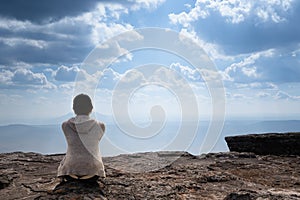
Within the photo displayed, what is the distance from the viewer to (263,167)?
8.23 metres

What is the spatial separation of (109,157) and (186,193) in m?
4.39

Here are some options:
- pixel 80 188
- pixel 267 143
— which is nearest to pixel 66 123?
pixel 80 188

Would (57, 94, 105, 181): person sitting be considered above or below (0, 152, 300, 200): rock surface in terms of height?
above

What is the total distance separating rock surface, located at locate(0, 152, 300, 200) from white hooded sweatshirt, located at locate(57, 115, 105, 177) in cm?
31

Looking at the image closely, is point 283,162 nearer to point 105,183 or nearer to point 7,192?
point 105,183

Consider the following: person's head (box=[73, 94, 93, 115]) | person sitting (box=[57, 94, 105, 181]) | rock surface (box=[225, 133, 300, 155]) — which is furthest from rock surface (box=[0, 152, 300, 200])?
person's head (box=[73, 94, 93, 115])

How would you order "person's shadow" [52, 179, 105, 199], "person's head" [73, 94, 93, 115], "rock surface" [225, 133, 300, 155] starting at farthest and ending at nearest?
"rock surface" [225, 133, 300, 155], "person's head" [73, 94, 93, 115], "person's shadow" [52, 179, 105, 199]

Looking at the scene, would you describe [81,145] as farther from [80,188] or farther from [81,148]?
[80,188]

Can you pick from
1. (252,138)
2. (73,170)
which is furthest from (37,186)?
(252,138)

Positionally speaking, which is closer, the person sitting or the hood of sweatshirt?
the person sitting

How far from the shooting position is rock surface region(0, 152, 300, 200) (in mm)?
5395

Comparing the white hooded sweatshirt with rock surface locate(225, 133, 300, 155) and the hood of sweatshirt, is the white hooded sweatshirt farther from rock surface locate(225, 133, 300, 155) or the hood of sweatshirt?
rock surface locate(225, 133, 300, 155)

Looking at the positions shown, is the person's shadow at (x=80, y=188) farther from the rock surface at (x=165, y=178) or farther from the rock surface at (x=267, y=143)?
the rock surface at (x=267, y=143)

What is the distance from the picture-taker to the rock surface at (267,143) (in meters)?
10.2
